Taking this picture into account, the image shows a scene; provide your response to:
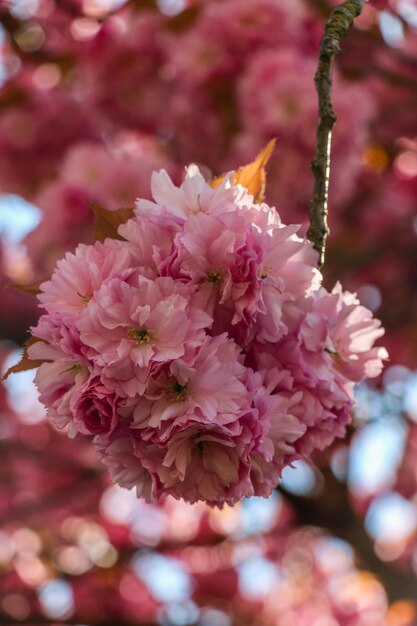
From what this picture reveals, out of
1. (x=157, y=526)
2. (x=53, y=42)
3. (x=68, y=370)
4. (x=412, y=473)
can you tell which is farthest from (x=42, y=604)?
(x=68, y=370)

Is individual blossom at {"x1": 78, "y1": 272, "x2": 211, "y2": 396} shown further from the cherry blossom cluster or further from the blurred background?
the blurred background

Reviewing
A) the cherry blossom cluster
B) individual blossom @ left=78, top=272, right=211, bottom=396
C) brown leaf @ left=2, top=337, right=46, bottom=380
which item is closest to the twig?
the cherry blossom cluster

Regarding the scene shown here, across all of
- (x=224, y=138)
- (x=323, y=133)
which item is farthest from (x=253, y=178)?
(x=224, y=138)

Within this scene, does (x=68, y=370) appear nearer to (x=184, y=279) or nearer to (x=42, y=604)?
(x=184, y=279)

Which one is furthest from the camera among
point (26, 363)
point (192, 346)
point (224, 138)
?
point (224, 138)

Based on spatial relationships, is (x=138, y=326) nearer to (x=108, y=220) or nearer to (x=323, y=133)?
(x=108, y=220)
